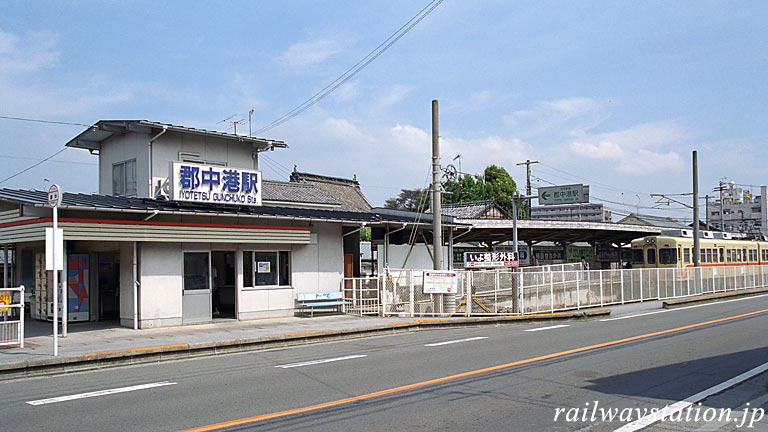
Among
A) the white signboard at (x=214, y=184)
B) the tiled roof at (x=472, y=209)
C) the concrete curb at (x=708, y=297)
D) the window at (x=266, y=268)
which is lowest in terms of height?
the concrete curb at (x=708, y=297)

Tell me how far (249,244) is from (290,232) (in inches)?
53.3

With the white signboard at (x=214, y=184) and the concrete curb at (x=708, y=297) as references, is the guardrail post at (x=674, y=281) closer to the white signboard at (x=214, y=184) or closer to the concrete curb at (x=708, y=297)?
the concrete curb at (x=708, y=297)

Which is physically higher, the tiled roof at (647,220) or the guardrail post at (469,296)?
the tiled roof at (647,220)

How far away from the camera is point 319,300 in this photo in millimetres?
20000

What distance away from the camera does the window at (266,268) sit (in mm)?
18844

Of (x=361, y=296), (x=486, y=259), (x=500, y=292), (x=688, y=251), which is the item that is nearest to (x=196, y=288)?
(x=361, y=296)

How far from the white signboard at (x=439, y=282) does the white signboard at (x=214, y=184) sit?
6.31 m

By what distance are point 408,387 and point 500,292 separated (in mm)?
14101

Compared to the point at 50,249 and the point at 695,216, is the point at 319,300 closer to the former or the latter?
the point at 50,249

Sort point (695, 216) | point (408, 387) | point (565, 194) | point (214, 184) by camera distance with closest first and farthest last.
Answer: point (408, 387) < point (214, 184) < point (695, 216) < point (565, 194)

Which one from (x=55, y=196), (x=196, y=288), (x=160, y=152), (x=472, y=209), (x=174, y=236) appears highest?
(x=160, y=152)

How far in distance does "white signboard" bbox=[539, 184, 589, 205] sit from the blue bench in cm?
2424

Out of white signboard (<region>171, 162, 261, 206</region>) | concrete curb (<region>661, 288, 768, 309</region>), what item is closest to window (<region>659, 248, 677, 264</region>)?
concrete curb (<region>661, 288, 768, 309</region>)

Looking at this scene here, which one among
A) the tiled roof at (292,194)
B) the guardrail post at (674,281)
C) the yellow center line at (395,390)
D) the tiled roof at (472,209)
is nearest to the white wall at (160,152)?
the tiled roof at (292,194)
